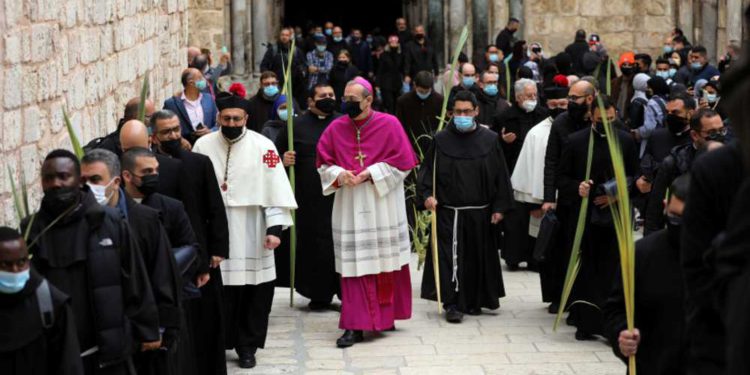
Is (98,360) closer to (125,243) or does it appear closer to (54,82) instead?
(125,243)

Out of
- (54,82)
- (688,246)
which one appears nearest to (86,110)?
(54,82)

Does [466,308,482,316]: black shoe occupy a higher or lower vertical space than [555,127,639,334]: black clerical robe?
lower

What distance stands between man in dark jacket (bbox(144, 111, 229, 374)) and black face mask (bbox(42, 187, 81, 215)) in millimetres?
2174

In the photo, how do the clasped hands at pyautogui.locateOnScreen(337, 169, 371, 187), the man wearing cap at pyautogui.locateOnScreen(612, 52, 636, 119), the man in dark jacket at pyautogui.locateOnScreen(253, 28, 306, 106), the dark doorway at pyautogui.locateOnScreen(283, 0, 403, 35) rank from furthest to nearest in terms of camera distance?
the dark doorway at pyautogui.locateOnScreen(283, 0, 403, 35)
the man in dark jacket at pyautogui.locateOnScreen(253, 28, 306, 106)
the man wearing cap at pyautogui.locateOnScreen(612, 52, 636, 119)
the clasped hands at pyautogui.locateOnScreen(337, 169, 371, 187)

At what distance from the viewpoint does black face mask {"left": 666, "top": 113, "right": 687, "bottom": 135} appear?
9461 millimetres

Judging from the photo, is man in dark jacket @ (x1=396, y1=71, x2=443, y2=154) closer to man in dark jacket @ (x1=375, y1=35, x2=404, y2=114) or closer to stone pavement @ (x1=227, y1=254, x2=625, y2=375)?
stone pavement @ (x1=227, y1=254, x2=625, y2=375)

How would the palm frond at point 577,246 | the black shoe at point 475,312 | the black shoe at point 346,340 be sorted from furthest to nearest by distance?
the black shoe at point 475,312 → the black shoe at point 346,340 → the palm frond at point 577,246

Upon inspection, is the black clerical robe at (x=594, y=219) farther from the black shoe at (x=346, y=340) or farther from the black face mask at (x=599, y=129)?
the black shoe at (x=346, y=340)

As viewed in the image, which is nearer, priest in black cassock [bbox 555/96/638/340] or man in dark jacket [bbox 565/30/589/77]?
priest in black cassock [bbox 555/96/638/340]

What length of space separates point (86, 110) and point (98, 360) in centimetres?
409

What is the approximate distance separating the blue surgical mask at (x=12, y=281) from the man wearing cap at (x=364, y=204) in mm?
4303

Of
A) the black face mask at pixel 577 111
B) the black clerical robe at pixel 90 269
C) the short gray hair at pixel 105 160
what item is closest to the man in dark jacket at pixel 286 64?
the black face mask at pixel 577 111

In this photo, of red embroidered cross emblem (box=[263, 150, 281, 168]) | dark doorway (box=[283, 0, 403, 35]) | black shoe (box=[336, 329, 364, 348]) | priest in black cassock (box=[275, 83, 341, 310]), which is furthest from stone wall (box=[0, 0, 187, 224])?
dark doorway (box=[283, 0, 403, 35])

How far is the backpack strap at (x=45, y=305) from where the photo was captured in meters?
5.25
